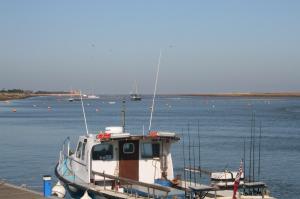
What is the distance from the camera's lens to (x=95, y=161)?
1892cm

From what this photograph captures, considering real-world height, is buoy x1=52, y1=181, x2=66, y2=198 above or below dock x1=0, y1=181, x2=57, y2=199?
below

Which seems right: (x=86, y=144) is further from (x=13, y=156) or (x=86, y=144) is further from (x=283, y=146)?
(x=283, y=146)

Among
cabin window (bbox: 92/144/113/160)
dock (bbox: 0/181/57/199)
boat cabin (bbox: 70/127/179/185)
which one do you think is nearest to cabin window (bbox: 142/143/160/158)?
boat cabin (bbox: 70/127/179/185)

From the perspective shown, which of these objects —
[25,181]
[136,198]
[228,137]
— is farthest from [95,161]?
[228,137]

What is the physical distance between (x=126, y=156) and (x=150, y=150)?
2.90 ft

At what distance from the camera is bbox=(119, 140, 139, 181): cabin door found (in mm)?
19047

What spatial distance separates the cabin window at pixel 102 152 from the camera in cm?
1893

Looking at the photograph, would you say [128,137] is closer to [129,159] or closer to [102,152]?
[129,159]

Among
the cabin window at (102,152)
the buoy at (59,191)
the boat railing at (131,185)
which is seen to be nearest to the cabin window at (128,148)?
the cabin window at (102,152)

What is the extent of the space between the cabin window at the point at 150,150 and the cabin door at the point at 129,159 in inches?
10.5

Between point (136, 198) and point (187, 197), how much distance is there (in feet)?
5.08

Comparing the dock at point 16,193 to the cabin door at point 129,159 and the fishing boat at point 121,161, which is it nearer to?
the fishing boat at point 121,161

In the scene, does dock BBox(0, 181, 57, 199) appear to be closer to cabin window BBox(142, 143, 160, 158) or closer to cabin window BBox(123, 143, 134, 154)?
cabin window BBox(123, 143, 134, 154)

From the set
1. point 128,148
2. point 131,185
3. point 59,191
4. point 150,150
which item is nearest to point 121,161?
point 128,148
